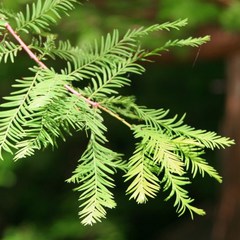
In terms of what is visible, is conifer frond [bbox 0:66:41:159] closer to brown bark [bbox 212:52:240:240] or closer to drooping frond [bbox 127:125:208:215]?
drooping frond [bbox 127:125:208:215]

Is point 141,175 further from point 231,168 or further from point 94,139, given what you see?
point 231,168

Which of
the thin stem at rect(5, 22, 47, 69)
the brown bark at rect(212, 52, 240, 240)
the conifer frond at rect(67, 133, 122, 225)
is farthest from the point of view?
the brown bark at rect(212, 52, 240, 240)

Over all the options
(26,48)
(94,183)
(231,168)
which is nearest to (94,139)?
(94,183)

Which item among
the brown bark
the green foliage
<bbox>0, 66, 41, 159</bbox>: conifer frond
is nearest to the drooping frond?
the green foliage

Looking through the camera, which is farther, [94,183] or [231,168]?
[231,168]

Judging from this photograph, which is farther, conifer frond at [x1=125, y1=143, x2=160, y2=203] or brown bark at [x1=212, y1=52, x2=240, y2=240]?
brown bark at [x1=212, y1=52, x2=240, y2=240]

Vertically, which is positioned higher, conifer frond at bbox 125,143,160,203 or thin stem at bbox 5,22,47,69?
thin stem at bbox 5,22,47,69

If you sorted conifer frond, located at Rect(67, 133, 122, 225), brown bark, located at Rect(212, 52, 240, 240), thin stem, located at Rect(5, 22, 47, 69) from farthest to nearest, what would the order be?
brown bark, located at Rect(212, 52, 240, 240)
thin stem, located at Rect(5, 22, 47, 69)
conifer frond, located at Rect(67, 133, 122, 225)

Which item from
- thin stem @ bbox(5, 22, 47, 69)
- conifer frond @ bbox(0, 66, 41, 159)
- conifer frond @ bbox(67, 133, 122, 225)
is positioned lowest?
conifer frond @ bbox(67, 133, 122, 225)

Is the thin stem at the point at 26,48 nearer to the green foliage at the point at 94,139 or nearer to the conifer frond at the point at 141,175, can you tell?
the green foliage at the point at 94,139
